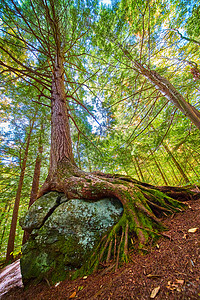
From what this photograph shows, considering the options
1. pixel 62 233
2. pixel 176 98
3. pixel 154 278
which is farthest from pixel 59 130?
pixel 154 278

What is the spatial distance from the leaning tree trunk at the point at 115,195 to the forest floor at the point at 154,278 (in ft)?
0.68

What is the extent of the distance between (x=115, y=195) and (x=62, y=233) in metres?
1.18

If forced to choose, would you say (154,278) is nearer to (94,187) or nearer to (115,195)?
(115,195)

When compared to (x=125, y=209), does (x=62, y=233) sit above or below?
below

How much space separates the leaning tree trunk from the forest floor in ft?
0.68

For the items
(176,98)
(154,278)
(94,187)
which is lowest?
(154,278)

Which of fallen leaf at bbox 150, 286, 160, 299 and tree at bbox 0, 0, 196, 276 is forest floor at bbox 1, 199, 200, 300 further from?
tree at bbox 0, 0, 196, 276

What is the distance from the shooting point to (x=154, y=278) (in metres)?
1.00

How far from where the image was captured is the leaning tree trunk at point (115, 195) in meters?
1.71

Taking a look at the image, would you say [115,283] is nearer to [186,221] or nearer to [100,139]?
[186,221]

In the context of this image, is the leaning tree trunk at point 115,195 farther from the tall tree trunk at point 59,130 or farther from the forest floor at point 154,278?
the forest floor at point 154,278

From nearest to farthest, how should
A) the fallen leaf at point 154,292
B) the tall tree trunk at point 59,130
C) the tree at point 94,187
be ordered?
the fallen leaf at point 154,292 < the tree at point 94,187 < the tall tree trunk at point 59,130

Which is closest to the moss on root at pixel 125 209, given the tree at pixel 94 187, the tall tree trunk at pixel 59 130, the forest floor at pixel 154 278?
the tree at pixel 94 187

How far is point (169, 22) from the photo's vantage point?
13.1 ft
